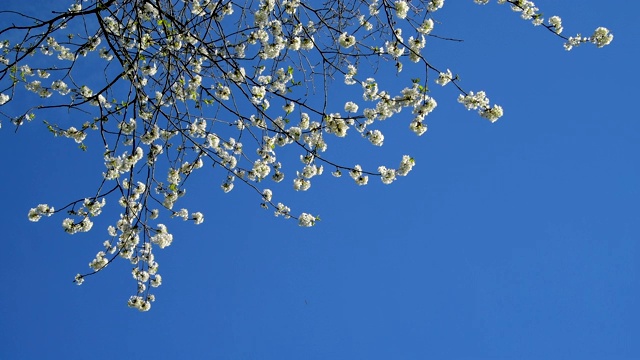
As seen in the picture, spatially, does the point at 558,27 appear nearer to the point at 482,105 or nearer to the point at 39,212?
the point at 482,105

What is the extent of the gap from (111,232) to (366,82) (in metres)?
2.66

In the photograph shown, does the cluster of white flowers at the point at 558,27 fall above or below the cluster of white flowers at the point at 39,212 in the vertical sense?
above

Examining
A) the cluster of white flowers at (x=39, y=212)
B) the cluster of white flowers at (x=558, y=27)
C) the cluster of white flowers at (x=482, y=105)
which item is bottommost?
the cluster of white flowers at (x=39, y=212)

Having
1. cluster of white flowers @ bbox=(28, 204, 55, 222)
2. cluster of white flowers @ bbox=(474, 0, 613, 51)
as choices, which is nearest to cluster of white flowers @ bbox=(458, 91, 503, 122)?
cluster of white flowers @ bbox=(474, 0, 613, 51)

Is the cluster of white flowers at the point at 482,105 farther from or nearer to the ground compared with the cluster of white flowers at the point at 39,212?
farther from the ground

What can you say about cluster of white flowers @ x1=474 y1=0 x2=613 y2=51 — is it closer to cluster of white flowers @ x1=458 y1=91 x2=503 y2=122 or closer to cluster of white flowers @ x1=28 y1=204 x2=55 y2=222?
cluster of white flowers @ x1=458 y1=91 x2=503 y2=122

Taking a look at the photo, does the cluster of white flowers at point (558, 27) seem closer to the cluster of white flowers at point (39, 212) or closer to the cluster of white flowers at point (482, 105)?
the cluster of white flowers at point (482, 105)

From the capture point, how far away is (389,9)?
5582 millimetres

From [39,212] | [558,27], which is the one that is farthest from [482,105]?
[39,212]

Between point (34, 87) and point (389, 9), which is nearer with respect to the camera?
point (389, 9)

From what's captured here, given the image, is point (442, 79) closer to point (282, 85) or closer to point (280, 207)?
point (282, 85)

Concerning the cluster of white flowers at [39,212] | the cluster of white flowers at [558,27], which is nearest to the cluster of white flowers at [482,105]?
the cluster of white flowers at [558,27]

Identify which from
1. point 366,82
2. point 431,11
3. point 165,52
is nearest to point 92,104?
point 165,52

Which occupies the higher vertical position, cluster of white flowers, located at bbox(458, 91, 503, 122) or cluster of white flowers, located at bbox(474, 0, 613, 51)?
cluster of white flowers, located at bbox(474, 0, 613, 51)
